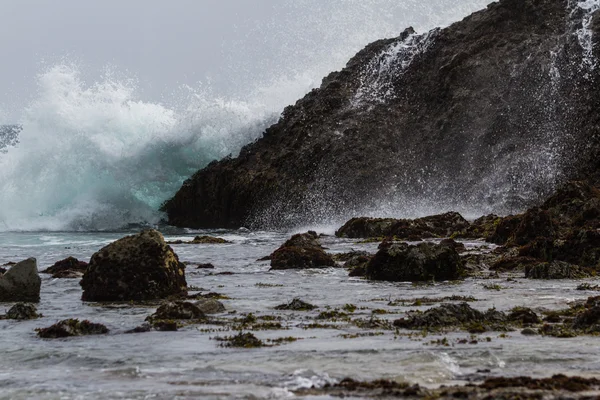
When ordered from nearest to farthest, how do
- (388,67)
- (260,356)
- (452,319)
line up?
(260,356)
(452,319)
(388,67)

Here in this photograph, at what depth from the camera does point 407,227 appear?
103ft

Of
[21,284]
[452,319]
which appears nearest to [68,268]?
[21,284]

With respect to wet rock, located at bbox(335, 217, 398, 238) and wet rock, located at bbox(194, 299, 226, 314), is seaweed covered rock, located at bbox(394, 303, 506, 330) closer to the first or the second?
wet rock, located at bbox(194, 299, 226, 314)

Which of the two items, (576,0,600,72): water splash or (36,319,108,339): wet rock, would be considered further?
(576,0,600,72): water splash

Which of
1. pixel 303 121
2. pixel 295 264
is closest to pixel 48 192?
pixel 303 121

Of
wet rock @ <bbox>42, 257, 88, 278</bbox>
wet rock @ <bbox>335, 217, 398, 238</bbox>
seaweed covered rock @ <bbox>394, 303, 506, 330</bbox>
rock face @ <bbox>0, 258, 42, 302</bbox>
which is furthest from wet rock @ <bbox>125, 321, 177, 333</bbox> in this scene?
wet rock @ <bbox>335, 217, 398, 238</bbox>

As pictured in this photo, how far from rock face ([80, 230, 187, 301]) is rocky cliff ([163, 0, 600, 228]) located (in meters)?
29.5

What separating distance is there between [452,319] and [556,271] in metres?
6.73

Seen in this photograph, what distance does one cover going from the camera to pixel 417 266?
54.6 feet

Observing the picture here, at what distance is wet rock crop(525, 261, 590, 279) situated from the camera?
15.7 metres

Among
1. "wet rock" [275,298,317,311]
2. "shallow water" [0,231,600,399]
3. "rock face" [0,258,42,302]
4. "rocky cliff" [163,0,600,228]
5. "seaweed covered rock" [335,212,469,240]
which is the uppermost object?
"rocky cliff" [163,0,600,228]

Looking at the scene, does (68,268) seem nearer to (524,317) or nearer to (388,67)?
(524,317)

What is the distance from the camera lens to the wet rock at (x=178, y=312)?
11203 mm

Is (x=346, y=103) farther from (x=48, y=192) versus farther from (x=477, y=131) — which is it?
(x=48, y=192)
